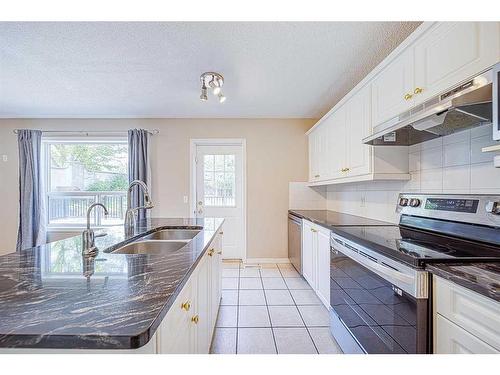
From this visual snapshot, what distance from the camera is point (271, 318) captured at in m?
2.32

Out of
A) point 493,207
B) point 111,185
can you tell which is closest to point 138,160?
point 111,185

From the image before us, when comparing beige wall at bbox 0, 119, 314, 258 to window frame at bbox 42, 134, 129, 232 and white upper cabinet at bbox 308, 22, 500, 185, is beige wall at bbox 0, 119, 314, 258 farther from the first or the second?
white upper cabinet at bbox 308, 22, 500, 185

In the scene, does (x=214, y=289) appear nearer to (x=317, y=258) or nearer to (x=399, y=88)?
(x=317, y=258)

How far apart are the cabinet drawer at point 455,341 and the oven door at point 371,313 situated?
0.05 m

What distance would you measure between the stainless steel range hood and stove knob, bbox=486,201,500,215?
448 mm

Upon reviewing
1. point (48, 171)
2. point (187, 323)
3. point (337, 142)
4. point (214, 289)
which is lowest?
point (214, 289)

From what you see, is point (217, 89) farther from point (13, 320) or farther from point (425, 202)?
point (13, 320)

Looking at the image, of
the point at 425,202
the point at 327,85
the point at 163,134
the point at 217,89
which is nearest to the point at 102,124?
the point at 163,134

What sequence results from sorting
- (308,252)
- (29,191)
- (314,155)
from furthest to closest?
1. (29,191)
2. (314,155)
3. (308,252)

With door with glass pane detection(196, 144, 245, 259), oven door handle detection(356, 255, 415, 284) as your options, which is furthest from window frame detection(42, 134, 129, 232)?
oven door handle detection(356, 255, 415, 284)

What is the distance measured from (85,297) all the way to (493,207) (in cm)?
181

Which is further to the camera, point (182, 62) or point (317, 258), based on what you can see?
point (317, 258)

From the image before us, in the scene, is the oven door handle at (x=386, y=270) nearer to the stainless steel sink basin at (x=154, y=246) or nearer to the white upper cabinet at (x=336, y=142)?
the stainless steel sink basin at (x=154, y=246)

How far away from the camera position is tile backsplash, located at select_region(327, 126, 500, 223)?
4.92 feet
